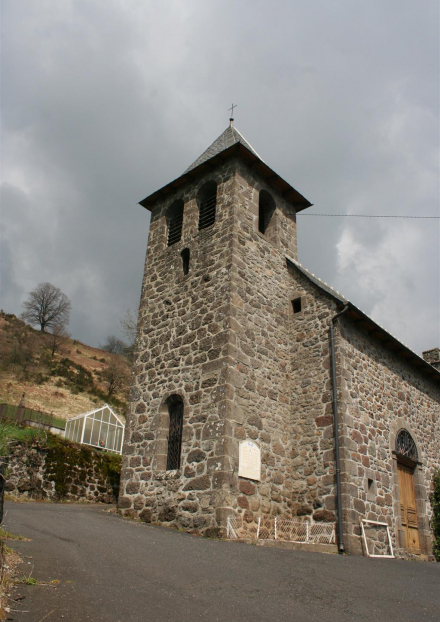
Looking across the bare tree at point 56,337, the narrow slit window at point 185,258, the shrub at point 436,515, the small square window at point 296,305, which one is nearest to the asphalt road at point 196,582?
the shrub at point 436,515

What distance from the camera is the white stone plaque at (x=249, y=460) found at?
35.7ft

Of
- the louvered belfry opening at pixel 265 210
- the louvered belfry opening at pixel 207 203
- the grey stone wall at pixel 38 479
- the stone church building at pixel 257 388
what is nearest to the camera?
A: the stone church building at pixel 257 388

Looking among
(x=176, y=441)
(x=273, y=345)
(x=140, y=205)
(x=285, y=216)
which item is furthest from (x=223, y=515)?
(x=140, y=205)

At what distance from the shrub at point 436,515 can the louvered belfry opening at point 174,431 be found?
7925mm

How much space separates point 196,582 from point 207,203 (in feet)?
37.4

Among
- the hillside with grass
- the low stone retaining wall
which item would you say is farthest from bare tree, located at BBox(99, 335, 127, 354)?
the low stone retaining wall

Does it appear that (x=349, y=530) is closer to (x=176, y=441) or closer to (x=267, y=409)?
(x=267, y=409)

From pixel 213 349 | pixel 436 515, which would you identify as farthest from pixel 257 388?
pixel 436 515

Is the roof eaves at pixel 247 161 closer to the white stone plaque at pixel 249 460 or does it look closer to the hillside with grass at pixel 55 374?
the white stone plaque at pixel 249 460

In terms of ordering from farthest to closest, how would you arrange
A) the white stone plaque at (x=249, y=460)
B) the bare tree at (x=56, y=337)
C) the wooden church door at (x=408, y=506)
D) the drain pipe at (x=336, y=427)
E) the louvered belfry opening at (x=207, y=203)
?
the bare tree at (x=56, y=337) → the louvered belfry opening at (x=207, y=203) → the wooden church door at (x=408, y=506) → the white stone plaque at (x=249, y=460) → the drain pipe at (x=336, y=427)

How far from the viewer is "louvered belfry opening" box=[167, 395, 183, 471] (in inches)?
468

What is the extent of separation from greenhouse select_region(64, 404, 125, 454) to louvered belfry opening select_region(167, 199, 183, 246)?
31.9 feet

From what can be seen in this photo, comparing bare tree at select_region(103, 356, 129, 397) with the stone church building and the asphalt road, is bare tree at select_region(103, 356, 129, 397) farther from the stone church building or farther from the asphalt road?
the asphalt road

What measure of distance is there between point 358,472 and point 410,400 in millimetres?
4662
